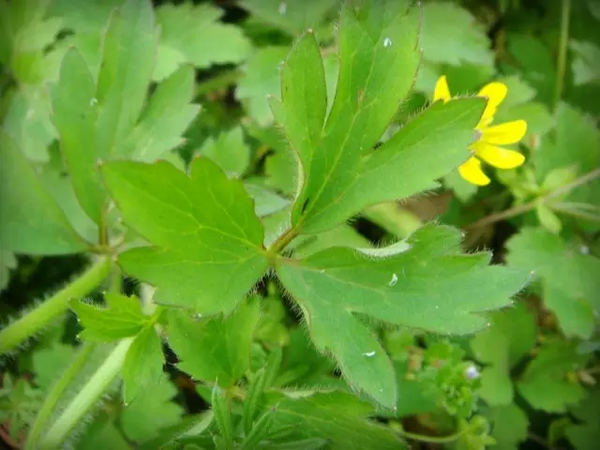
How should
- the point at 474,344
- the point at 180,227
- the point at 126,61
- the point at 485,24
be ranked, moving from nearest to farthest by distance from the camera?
the point at 180,227
the point at 126,61
the point at 474,344
the point at 485,24

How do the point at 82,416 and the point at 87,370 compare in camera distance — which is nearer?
the point at 82,416

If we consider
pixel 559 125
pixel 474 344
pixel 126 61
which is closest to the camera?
pixel 126 61

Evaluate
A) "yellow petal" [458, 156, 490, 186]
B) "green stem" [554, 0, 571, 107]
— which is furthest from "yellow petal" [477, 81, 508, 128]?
"green stem" [554, 0, 571, 107]

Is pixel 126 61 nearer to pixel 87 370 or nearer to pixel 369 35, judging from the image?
pixel 369 35

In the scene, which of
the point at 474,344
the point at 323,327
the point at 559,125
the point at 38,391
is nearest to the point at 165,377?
the point at 38,391

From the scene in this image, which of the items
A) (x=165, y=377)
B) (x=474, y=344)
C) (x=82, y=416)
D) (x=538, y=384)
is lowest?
(x=538, y=384)

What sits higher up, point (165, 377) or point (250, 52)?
point (250, 52)
